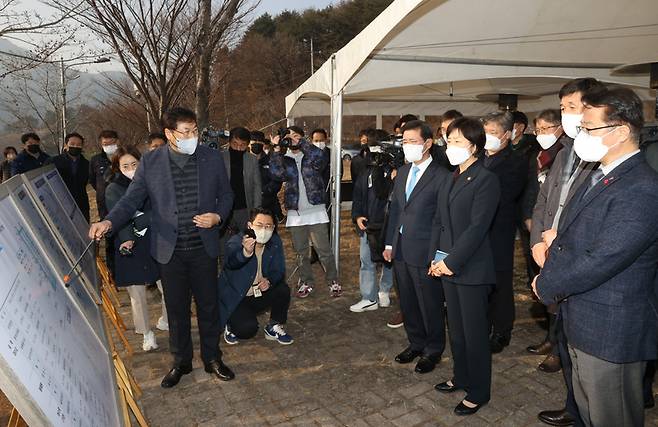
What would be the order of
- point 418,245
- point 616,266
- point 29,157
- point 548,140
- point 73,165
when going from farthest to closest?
point 29,157 < point 73,165 < point 548,140 < point 418,245 < point 616,266

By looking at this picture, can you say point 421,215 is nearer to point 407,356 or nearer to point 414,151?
point 414,151

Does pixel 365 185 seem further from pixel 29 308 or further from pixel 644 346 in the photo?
pixel 29 308

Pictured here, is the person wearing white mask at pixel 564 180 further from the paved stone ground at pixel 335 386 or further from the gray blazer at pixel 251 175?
the gray blazer at pixel 251 175

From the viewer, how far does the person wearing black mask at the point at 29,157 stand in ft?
22.7

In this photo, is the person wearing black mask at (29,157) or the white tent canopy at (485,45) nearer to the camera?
the white tent canopy at (485,45)

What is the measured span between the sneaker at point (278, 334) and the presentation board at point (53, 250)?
5.86 ft

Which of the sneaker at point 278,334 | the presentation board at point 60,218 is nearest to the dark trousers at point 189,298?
the presentation board at point 60,218

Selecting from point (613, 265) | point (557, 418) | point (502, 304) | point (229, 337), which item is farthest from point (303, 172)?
point (613, 265)

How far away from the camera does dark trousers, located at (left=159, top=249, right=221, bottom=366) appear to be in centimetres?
342

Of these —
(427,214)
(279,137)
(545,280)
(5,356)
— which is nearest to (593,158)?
(545,280)

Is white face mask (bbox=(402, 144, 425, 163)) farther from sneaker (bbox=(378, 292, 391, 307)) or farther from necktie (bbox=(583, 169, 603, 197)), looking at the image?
sneaker (bbox=(378, 292, 391, 307))

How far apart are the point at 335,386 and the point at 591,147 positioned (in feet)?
8.03

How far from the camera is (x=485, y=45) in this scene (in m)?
5.79

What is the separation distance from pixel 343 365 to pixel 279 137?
2.97 m
